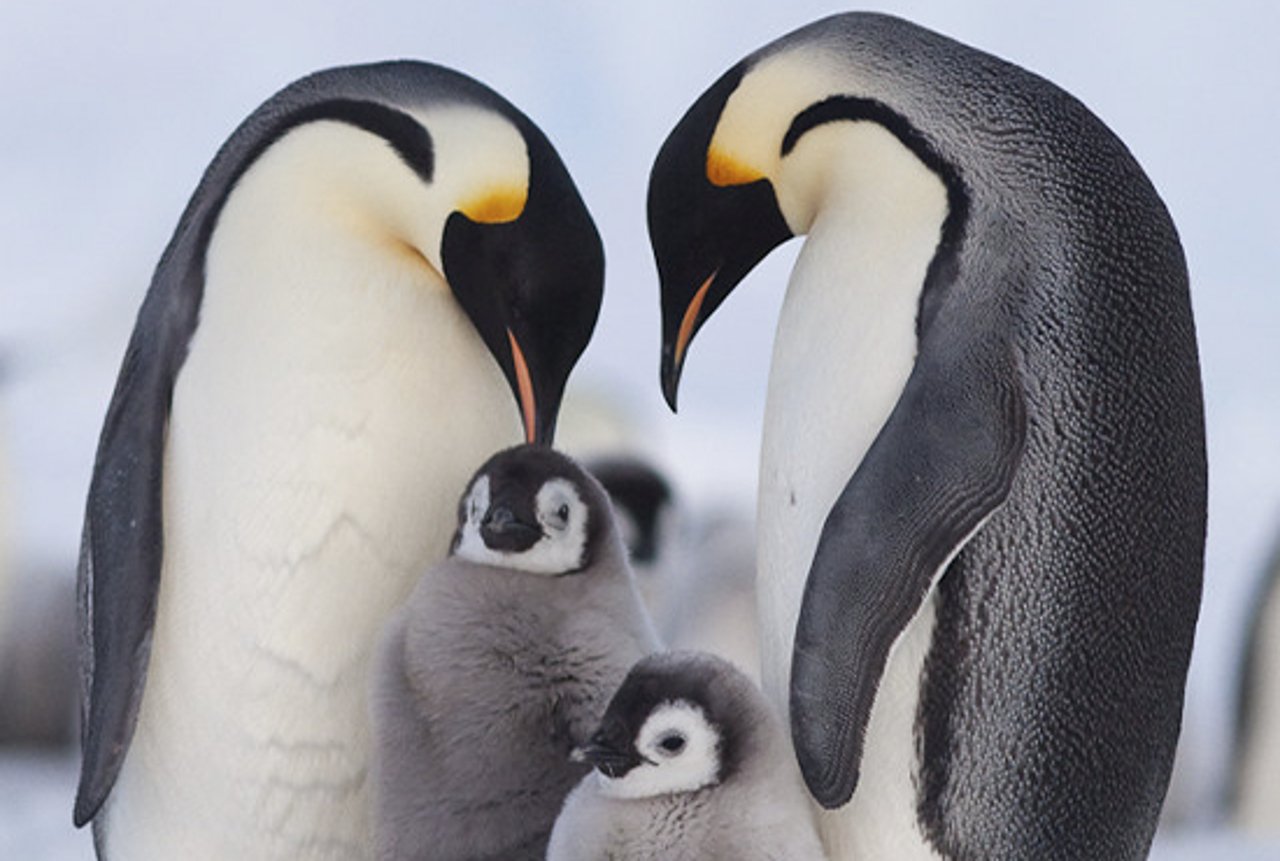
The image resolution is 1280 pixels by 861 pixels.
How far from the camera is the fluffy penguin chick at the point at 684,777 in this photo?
5.42 ft

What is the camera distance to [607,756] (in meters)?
1.65

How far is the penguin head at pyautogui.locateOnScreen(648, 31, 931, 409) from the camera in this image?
1864mm

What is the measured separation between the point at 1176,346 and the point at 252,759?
911 millimetres

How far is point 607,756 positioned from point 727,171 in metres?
0.56

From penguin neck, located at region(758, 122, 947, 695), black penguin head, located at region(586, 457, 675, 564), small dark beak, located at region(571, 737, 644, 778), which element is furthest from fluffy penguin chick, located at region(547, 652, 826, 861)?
black penguin head, located at region(586, 457, 675, 564)

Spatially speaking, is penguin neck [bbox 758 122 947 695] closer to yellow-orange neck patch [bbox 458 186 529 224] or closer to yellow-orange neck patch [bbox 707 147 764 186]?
yellow-orange neck patch [bbox 707 147 764 186]

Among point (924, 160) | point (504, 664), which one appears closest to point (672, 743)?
point (504, 664)

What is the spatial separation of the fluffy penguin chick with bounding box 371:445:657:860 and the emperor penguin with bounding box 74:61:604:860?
4.0 inches

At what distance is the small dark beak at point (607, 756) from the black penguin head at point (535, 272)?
341 millimetres

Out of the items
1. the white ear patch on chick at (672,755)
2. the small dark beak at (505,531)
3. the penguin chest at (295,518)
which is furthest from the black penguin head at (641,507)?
the white ear patch on chick at (672,755)

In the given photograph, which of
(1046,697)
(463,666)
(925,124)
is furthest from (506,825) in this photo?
(925,124)

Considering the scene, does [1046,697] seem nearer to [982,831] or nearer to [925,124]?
[982,831]

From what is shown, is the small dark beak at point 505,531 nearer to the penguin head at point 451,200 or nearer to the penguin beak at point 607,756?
the penguin head at point 451,200

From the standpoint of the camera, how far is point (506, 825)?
1734mm
